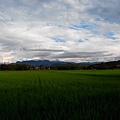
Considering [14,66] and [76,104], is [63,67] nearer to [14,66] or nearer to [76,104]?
[14,66]

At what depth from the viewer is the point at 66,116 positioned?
3.49 meters

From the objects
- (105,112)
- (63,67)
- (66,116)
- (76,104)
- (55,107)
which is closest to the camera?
(66,116)

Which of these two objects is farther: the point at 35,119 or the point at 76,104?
the point at 76,104

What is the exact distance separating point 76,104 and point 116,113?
1042mm

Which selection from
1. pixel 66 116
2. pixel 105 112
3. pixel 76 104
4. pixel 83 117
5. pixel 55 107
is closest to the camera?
pixel 83 117

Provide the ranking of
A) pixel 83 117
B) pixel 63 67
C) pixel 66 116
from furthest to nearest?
pixel 63 67 → pixel 66 116 → pixel 83 117

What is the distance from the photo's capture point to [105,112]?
12.2 ft

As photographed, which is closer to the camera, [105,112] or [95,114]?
[95,114]

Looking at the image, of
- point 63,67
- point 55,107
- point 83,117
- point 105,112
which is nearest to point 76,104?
point 55,107

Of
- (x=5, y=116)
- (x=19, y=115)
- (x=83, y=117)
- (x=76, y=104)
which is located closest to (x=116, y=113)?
(x=83, y=117)

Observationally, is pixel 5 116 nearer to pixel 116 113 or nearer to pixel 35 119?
pixel 35 119

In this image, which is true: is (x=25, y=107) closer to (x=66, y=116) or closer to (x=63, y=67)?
(x=66, y=116)

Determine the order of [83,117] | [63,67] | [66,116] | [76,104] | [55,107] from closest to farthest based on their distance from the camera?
[83,117]
[66,116]
[55,107]
[76,104]
[63,67]

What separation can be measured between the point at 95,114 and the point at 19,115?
1.25 meters
